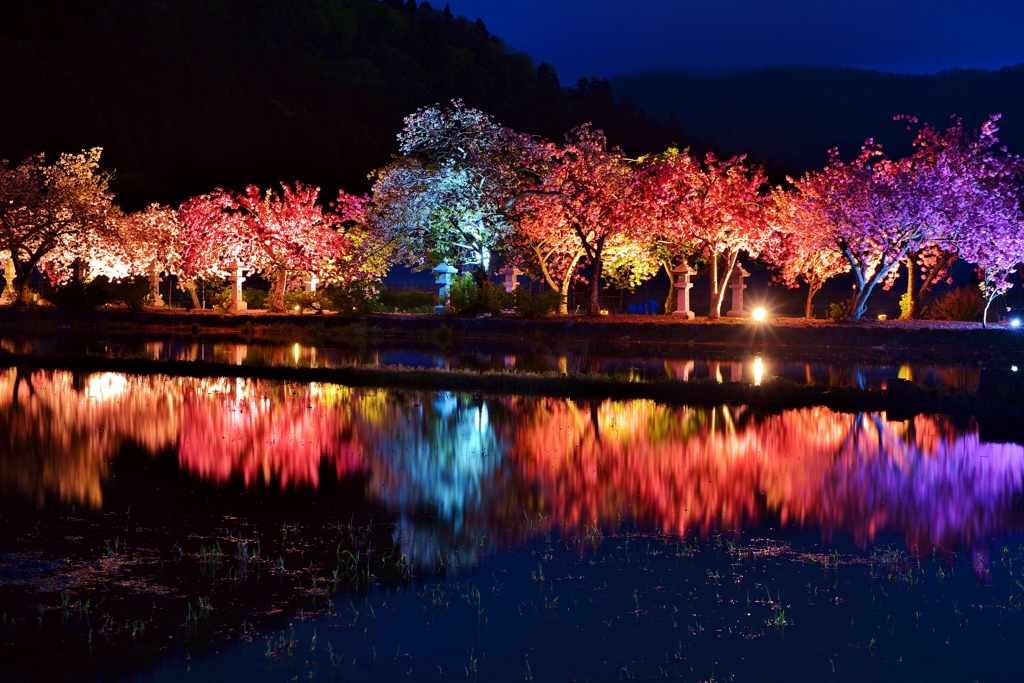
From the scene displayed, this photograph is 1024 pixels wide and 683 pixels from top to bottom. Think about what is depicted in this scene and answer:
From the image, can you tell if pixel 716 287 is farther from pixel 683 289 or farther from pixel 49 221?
pixel 49 221

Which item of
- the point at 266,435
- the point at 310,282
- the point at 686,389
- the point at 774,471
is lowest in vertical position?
the point at 774,471

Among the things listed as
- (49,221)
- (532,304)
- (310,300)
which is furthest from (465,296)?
(49,221)

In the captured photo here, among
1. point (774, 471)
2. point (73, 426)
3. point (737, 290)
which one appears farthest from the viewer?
point (737, 290)

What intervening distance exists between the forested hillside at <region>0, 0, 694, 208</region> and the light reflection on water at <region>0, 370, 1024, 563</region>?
54.9 m

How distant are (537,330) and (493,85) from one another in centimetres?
8629

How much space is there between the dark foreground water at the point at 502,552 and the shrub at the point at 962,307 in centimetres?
2881

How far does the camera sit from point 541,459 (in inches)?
621

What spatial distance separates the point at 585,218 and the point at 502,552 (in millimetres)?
36038

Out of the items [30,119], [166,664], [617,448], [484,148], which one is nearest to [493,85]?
[30,119]

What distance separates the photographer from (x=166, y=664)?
25.2ft

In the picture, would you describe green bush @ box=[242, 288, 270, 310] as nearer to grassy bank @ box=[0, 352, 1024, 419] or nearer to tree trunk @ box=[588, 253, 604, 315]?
tree trunk @ box=[588, 253, 604, 315]

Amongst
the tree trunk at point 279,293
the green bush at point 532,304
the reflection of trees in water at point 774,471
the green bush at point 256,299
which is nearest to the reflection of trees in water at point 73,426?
the reflection of trees in water at point 774,471

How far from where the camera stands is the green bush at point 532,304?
44844 mm

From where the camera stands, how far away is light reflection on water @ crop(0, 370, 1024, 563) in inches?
487
